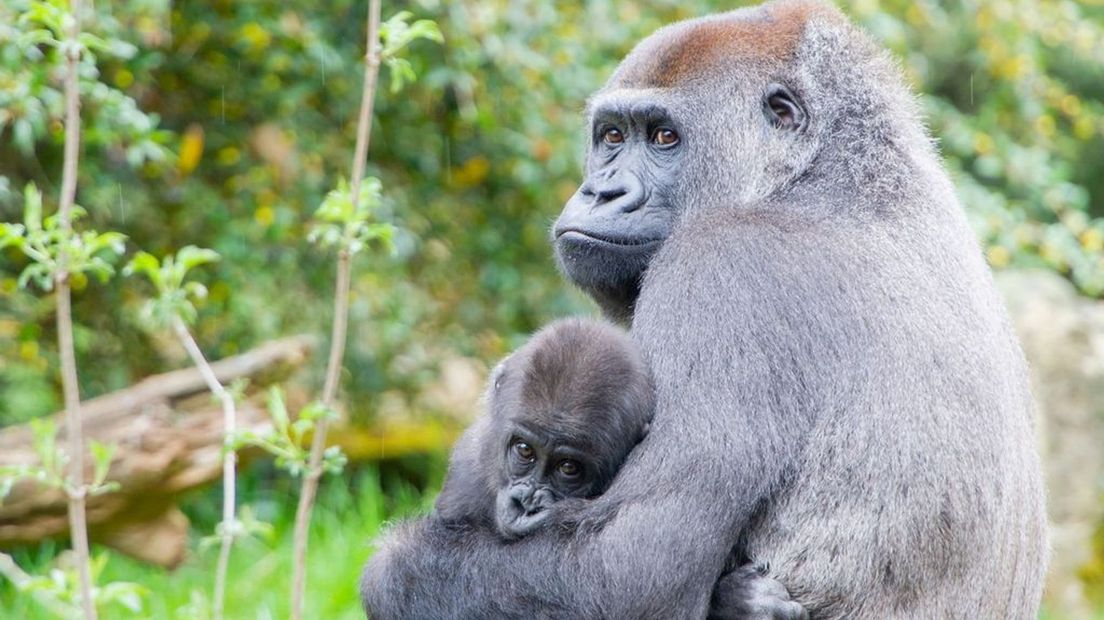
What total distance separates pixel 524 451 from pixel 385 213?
110 inches

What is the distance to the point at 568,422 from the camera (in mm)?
3521

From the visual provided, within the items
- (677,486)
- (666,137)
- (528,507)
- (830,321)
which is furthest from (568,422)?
(666,137)

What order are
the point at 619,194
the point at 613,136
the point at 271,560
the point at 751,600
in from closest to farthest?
1. the point at 751,600
2. the point at 619,194
3. the point at 613,136
4. the point at 271,560

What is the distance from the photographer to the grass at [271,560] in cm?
582

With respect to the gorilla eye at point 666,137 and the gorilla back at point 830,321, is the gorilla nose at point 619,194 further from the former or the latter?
the gorilla eye at point 666,137

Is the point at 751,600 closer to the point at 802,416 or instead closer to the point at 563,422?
the point at 802,416

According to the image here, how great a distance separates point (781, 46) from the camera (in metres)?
4.14

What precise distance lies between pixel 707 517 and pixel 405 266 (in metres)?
3.99

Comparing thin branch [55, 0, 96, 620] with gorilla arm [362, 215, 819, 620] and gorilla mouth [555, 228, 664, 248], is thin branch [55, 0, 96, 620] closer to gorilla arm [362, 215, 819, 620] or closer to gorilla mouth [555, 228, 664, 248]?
gorilla arm [362, 215, 819, 620]

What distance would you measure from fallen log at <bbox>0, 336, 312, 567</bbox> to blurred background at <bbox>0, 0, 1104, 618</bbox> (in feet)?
0.33

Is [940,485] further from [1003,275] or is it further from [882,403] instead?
[1003,275]

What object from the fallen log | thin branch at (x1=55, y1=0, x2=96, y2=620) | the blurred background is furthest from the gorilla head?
the fallen log

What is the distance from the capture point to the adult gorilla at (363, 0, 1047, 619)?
3.36m

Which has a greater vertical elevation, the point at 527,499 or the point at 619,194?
the point at 619,194
